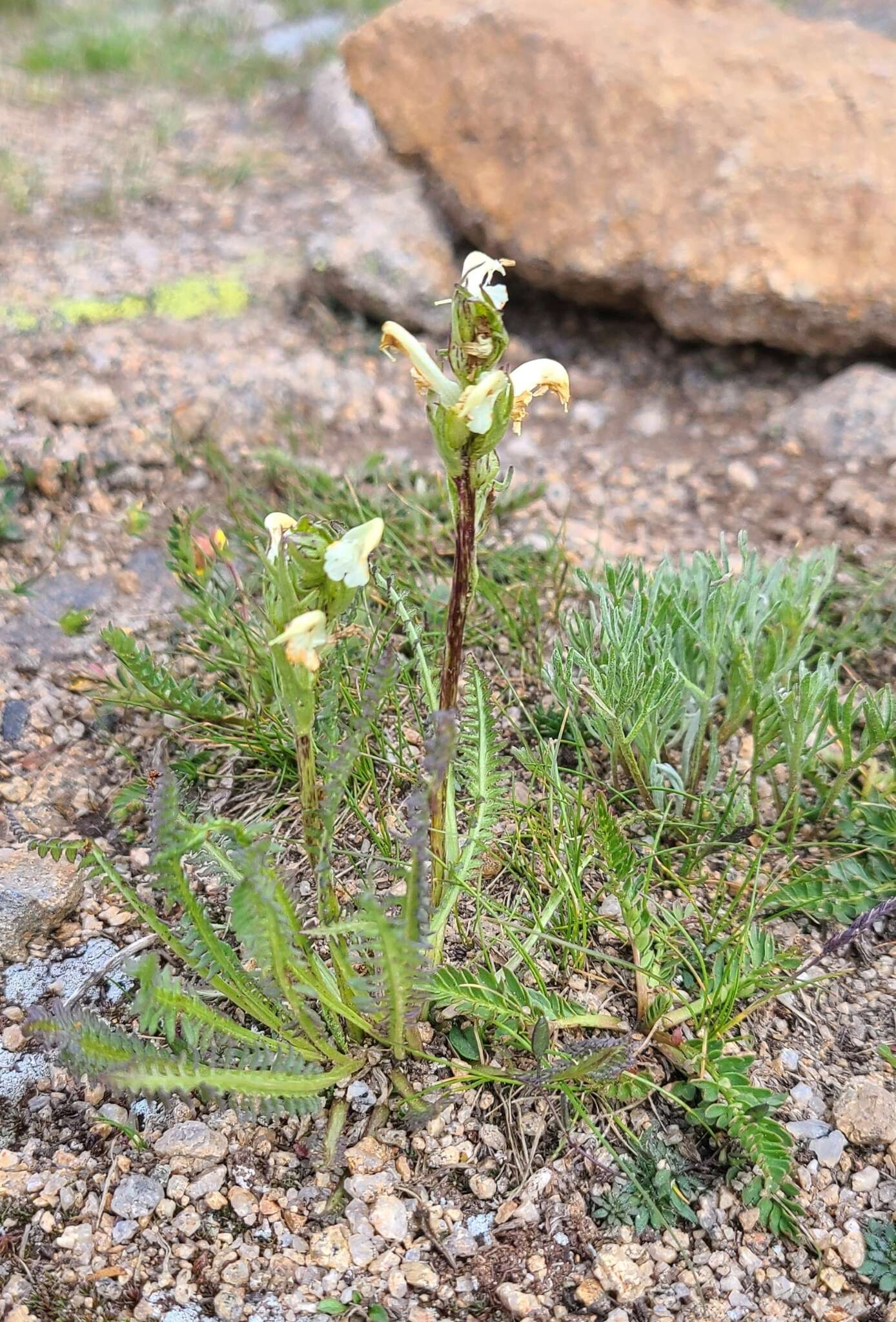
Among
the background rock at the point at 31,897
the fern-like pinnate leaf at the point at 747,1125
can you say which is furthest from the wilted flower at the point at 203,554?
the fern-like pinnate leaf at the point at 747,1125

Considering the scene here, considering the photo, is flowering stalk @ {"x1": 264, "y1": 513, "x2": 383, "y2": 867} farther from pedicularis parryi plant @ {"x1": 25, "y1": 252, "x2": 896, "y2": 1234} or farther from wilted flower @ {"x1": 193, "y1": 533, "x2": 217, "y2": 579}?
wilted flower @ {"x1": 193, "y1": 533, "x2": 217, "y2": 579}

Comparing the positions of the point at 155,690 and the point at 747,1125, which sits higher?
the point at 155,690

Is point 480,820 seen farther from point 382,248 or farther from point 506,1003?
point 382,248

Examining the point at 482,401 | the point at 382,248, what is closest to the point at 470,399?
the point at 482,401

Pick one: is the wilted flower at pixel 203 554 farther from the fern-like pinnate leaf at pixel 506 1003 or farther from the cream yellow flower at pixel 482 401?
the cream yellow flower at pixel 482 401

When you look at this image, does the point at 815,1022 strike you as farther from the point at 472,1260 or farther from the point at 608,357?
the point at 608,357

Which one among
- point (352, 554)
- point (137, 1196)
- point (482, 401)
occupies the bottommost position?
point (137, 1196)

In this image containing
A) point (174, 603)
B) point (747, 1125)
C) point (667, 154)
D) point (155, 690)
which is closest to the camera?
point (747, 1125)
